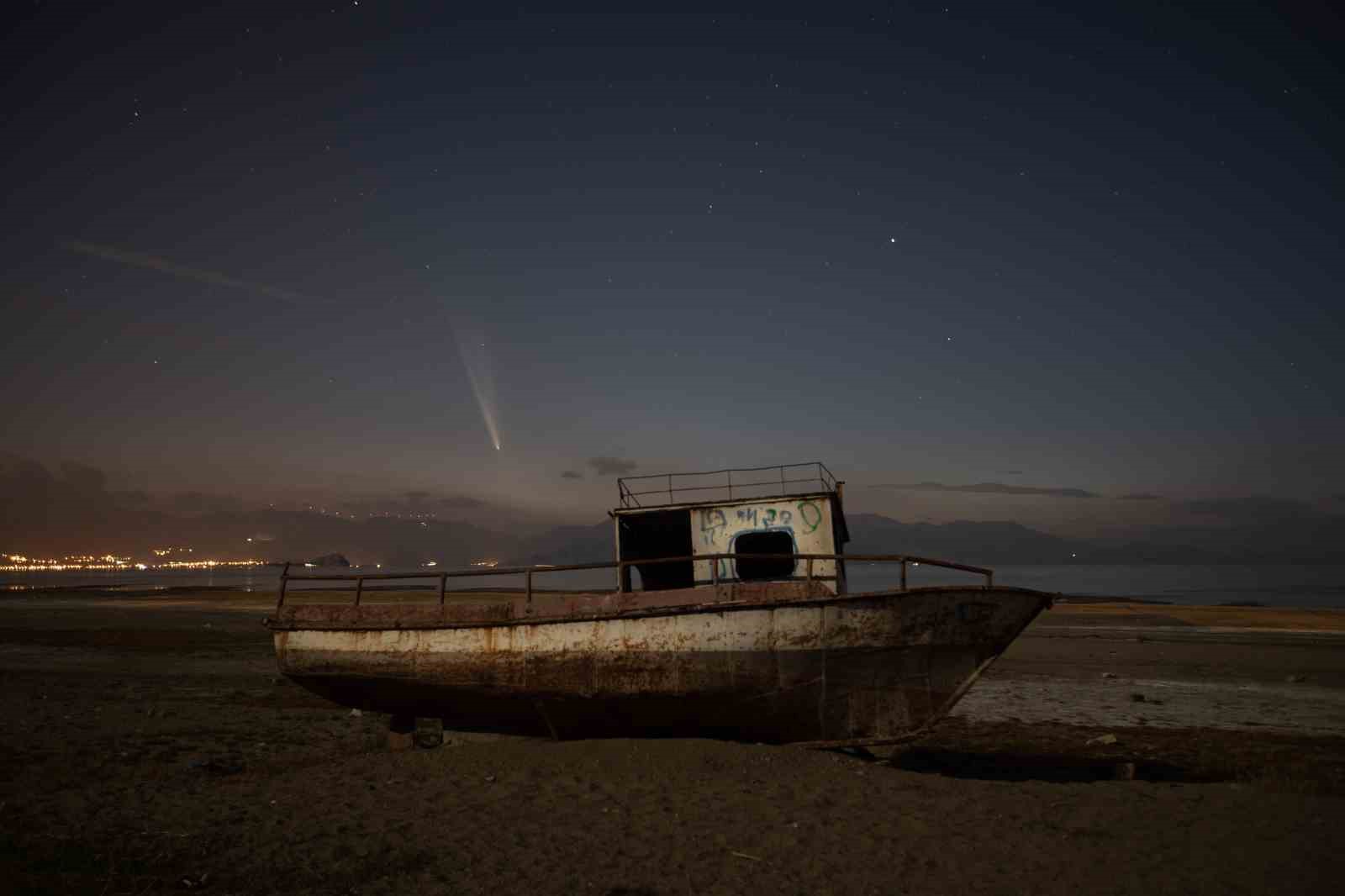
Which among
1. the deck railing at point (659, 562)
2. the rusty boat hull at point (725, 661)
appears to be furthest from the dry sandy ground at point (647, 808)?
the deck railing at point (659, 562)

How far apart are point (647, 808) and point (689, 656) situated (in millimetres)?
1987

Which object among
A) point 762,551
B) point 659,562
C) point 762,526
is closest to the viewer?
point 659,562

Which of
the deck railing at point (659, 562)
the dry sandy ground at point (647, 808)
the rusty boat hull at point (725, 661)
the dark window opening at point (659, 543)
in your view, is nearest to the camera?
the dry sandy ground at point (647, 808)

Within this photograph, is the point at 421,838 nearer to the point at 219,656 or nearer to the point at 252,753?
the point at 252,753

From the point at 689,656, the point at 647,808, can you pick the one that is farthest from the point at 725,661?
the point at 647,808

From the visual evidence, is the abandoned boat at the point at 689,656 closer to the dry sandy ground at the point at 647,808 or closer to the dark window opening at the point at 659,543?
the dry sandy ground at the point at 647,808

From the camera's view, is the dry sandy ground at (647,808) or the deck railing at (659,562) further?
the deck railing at (659,562)

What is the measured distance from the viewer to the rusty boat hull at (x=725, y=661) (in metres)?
Answer: 9.10

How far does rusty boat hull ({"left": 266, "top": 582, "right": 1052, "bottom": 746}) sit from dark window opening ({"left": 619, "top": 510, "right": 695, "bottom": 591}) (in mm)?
2854

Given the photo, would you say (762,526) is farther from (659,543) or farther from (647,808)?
(647,808)

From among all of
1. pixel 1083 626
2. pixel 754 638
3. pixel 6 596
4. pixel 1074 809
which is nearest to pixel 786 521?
pixel 754 638

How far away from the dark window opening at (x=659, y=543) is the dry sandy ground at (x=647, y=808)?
14.0ft

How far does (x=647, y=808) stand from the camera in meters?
7.79

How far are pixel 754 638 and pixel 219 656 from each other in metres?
18.9
